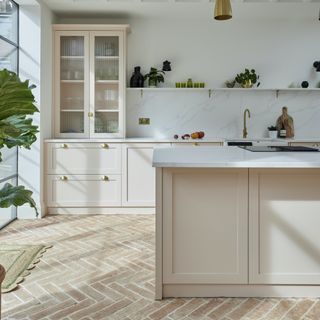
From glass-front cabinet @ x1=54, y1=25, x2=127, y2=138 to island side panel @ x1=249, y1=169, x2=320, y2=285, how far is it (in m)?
2.94

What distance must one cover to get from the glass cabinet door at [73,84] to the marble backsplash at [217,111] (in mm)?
690

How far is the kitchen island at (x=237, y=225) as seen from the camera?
2.29m

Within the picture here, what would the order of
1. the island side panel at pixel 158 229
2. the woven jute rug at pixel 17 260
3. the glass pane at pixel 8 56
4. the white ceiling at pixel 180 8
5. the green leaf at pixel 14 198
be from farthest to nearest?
the white ceiling at pixel 180 8
the glass pane at pixel 8 56
the woven jute rug at pixel 17 260
the island side panel at pixel 158 229
the green leaf at pixel 14 198

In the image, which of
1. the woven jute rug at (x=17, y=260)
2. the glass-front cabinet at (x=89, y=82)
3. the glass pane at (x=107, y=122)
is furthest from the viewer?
the glass pane at (x=107, y=122)

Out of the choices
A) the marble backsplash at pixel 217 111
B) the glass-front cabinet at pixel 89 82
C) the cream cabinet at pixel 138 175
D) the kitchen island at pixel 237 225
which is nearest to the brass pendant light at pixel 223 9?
the kitchen island at pixel 237 225

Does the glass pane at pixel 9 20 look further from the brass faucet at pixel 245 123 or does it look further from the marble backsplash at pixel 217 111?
the brass faucet at pixel 245 123

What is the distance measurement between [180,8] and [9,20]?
215 cm

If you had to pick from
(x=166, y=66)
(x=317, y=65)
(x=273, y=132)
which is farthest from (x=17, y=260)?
(x=317, y=65)

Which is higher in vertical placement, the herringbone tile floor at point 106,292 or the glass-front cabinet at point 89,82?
the glass-front cabinet at point 89,82

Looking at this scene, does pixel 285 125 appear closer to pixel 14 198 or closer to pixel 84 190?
pixel 84 190

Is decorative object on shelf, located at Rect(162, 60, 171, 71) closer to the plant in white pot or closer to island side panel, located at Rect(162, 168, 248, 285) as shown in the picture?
island side panel, located at Rect(162, 168, 248, 285)

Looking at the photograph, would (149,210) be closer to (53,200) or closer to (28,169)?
(53,200)

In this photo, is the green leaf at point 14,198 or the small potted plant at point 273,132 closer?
the green leaf at point 14,198

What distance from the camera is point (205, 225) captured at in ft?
7.59
